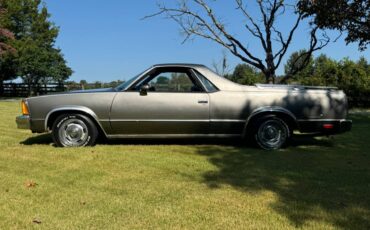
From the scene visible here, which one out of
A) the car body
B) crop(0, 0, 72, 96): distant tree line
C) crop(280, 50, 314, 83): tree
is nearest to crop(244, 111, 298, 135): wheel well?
the car body

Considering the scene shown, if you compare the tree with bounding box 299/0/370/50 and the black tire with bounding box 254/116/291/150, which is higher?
the tree with bounding box 299/0/370/50

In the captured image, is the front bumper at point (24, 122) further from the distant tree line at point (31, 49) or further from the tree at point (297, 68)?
the distant tree line at point (31, 49)

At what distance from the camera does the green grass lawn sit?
377cm

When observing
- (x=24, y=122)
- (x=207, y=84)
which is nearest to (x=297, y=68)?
(x=207, y=84)

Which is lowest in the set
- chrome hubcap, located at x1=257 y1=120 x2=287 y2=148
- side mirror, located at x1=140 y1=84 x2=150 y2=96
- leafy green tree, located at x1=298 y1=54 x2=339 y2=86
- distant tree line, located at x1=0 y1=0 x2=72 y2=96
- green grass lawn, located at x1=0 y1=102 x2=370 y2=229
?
green grass lawn, located at x1=0 y1=102 x2=370 y2=229

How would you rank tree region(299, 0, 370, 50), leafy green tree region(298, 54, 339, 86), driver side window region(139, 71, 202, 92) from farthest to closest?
leafy green tree region(298, 54, 339, 86) < tree region(299, 0, 370, 50) < driver side window region(139, 71, 202, 92)

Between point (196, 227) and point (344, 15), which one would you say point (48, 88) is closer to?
point (344, 15)

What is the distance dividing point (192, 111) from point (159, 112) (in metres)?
0.55

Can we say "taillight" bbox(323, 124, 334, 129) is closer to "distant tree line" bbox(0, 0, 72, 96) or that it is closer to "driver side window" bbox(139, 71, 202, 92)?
"driver side window" bbox(139, 71, 202, 92)

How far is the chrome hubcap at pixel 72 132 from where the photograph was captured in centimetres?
725

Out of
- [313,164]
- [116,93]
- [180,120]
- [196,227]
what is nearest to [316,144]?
[313,164]

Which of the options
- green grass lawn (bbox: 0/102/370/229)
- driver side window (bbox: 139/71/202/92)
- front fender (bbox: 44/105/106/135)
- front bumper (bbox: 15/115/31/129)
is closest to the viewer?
green grass lawn (bbox: 0/102/370/229)

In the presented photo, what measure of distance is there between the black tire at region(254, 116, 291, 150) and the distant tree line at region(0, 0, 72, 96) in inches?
1327

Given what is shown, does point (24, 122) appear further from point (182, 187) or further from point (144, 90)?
point (182, 187)
